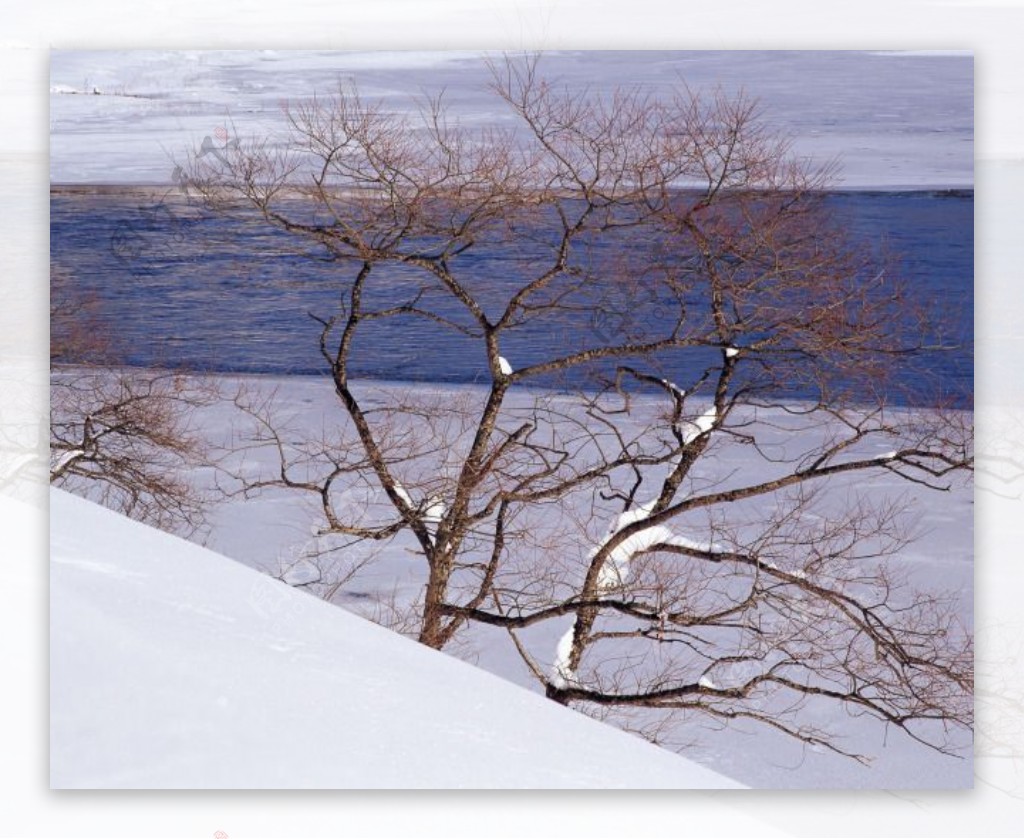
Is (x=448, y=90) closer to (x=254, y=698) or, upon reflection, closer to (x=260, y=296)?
(x=260, y=296)

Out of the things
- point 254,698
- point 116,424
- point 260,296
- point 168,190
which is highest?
point 168,190

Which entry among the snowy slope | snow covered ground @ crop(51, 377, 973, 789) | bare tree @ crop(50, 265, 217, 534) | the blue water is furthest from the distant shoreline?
the snowy slope

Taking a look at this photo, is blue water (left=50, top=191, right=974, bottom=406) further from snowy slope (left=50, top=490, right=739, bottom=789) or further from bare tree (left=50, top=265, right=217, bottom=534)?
snowy slope (left=50, top=490, right=739, bottom=789)

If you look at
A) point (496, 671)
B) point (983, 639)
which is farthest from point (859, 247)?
point (496, 671)

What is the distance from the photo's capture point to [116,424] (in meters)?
2.87

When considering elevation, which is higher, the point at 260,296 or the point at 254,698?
the point at 260,296

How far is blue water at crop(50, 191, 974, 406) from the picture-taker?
2.85 m

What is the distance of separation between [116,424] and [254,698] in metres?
0.64

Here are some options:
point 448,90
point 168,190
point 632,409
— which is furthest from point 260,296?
point 632,409

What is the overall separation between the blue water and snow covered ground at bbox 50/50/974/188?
0.13m

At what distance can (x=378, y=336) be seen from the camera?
9.36ft

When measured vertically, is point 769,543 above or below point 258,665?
above

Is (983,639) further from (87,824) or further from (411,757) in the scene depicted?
(87,824)

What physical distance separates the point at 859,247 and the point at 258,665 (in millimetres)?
1505
